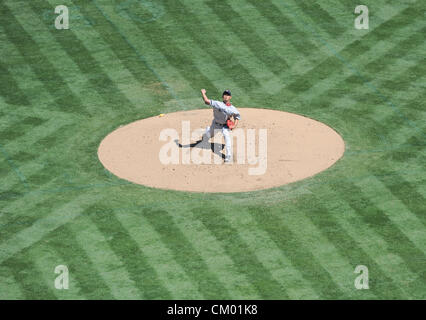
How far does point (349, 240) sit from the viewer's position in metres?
20.8

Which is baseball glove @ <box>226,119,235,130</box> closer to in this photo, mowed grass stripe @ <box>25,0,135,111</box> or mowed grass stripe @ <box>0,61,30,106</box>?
mowed grass stripe @ <box>25,0,135,111</box>

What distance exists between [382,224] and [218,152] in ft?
19.3

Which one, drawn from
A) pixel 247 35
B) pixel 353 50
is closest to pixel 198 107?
pixel 247 35

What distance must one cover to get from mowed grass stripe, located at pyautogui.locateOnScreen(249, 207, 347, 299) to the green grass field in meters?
0.04

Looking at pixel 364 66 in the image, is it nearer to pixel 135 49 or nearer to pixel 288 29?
pixel 288 29

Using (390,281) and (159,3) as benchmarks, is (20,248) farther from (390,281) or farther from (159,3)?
(159,3)

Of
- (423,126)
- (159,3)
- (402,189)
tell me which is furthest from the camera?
(159,3)

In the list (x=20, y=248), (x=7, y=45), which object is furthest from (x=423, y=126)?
(x=7, y=45)

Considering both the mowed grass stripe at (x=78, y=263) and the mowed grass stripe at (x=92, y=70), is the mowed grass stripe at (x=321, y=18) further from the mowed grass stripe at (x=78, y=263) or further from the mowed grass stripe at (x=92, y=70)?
the mowed grass stripe at (x=78, y=263)

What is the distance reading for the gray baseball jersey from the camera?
24578mm

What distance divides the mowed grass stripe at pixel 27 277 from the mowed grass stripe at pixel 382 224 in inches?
307

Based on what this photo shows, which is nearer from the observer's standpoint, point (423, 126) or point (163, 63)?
point (423, 126)

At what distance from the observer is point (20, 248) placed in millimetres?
20938

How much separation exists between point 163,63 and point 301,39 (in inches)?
206
